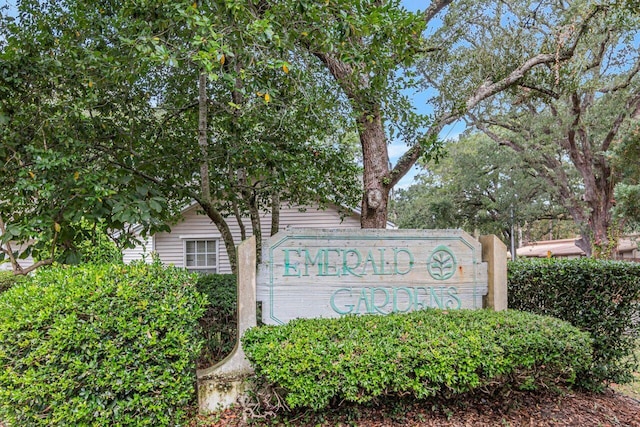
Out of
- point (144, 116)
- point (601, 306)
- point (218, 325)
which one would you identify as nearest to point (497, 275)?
point (601, 306)

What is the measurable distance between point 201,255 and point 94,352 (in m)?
8.49

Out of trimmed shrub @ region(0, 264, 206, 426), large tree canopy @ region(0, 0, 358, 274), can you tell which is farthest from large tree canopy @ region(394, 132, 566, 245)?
trimmed shrub @ region(0, 264, 206, 426)

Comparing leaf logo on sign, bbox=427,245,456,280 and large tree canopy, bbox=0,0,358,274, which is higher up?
large tree canopy, bbox=0,0,358,274

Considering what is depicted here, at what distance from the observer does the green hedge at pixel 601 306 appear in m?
3.64

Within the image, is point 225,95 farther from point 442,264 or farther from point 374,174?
point 442,264

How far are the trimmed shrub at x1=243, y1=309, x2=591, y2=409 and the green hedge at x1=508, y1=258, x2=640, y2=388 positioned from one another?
720 millimetres

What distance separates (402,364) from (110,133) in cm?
468

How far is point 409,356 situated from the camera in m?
2.75

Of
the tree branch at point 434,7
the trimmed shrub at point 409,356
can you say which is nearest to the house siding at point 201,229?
the tree branch at point 434,7

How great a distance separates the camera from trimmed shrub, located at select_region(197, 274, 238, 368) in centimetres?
445

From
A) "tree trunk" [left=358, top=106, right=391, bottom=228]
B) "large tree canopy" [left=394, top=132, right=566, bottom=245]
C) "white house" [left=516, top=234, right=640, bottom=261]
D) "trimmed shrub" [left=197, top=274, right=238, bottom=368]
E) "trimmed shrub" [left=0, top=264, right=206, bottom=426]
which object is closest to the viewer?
"trimmed shrub" [left=0, top=264, right=206, bottom=426]

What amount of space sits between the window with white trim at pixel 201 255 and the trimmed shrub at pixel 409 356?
320 inches

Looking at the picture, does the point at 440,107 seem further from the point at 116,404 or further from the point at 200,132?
the point at 116,404

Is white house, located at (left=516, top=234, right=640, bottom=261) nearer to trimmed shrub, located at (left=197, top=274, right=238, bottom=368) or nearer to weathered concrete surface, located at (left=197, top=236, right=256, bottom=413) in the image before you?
trimmed shrub, located at (left=197, top=274, right=238, bottom=368)
